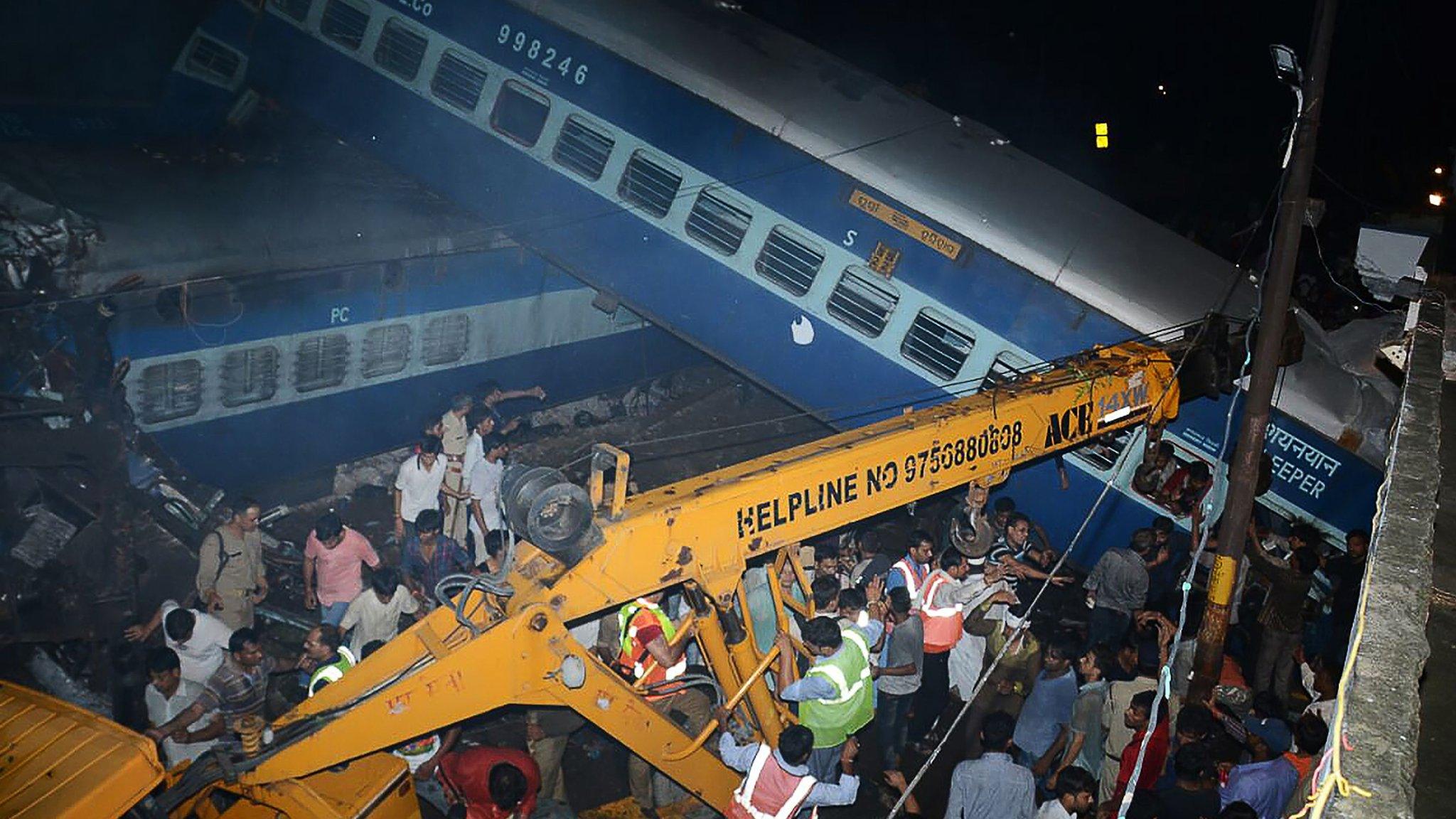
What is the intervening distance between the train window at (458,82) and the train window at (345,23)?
121 cm

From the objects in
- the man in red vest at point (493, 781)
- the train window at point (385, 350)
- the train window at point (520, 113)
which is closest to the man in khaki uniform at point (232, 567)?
the man in red vest at point (493, 781)

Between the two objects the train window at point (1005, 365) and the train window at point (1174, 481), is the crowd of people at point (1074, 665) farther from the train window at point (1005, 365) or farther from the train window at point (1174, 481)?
the train window at point (1005, 365)

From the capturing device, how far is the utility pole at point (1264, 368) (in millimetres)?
7711

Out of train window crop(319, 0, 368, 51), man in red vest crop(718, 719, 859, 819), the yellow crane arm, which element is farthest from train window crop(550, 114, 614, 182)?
man in red vest crop(718, 719, 859, 819)

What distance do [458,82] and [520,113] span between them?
88 cm

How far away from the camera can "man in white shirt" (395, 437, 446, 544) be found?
9.42 metres

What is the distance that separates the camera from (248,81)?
14.4m

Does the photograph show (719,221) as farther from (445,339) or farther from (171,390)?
(171,390)

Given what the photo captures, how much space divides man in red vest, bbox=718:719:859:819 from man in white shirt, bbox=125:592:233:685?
339 centimetres

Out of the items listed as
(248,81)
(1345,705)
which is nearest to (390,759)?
(1345,705)

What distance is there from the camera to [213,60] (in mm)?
14367

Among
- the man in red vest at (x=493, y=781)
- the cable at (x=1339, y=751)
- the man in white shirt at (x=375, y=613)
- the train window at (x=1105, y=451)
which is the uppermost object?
the cable at (x=1339, y=751)

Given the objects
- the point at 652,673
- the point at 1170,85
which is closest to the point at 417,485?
the point at 652,673

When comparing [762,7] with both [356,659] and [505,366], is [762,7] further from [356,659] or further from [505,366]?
[356,659]
